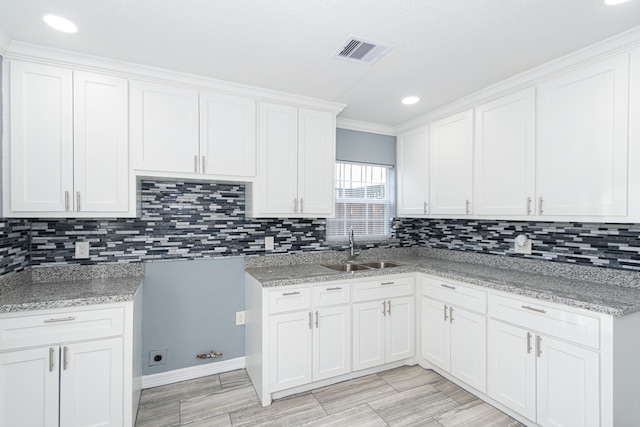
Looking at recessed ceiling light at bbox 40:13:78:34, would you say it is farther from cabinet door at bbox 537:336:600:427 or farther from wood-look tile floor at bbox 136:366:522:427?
cabinet door at bbox 537:336:600:427

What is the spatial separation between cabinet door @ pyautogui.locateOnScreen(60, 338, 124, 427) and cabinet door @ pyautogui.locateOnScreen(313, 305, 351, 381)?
4.26 ft

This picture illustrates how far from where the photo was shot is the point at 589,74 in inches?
77.0

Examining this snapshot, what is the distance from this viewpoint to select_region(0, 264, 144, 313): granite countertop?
1729mm

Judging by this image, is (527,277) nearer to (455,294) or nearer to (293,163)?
(455,294)

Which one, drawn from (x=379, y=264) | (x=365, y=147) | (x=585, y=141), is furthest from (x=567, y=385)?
(x=365, y=147)

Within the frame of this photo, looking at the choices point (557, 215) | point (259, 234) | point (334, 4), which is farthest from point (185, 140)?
point (557, 215)

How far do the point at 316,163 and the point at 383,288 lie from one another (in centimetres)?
124

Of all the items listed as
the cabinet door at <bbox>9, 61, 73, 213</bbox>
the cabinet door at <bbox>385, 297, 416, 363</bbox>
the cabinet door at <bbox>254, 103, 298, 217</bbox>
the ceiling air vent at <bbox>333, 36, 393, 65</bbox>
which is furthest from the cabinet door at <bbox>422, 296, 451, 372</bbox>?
the cabinet door at <bbox>9, 61, 73, 213</bbox>

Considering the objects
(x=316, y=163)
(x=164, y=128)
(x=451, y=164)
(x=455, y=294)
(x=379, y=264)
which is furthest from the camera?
(x=379, y=264)

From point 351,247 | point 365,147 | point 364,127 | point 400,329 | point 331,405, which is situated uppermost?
point 364,127

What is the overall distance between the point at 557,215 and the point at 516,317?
75 centimetres

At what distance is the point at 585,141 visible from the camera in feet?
6.48

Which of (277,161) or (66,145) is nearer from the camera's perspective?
(66,145)

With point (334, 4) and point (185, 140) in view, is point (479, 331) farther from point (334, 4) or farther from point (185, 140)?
point (185, 140)
